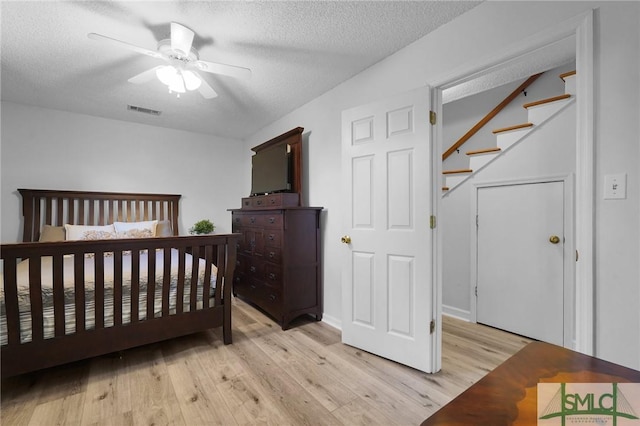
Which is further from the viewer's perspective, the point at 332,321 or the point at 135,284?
the point at 332,321

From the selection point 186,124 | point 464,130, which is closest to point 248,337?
point 186,124

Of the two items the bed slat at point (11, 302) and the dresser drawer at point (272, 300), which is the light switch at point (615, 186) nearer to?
the dresser drawer at point (272, 300)

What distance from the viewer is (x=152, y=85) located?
291 cm

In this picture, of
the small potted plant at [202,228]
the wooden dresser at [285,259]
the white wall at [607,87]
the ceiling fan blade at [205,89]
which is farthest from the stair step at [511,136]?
the small potted plant at [202,228]

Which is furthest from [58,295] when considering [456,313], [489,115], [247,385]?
[489,115]

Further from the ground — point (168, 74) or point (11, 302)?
point (168, 74)

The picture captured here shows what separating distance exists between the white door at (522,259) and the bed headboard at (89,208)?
4023 mm

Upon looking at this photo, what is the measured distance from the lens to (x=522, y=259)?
2.64 metres

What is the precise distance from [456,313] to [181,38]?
3.51 m

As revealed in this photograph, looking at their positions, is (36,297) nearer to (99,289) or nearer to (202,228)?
(99,289)

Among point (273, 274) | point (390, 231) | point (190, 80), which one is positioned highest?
point (190, 80)

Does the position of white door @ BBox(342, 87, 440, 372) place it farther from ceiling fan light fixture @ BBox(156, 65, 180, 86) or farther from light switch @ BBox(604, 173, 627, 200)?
ceiling fan light fixture @ BBox(156, 65, 180, 86)

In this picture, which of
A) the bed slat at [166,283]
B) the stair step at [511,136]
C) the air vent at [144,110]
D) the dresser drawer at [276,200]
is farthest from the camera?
the air vent at [144,110]

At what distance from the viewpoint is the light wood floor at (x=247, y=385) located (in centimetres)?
159
